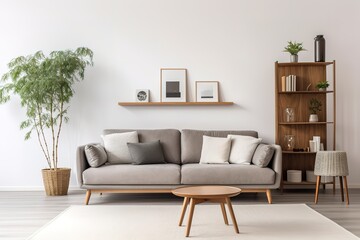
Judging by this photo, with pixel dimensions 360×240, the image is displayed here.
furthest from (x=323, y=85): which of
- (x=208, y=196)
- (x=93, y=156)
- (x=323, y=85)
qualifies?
(x=93, y=156)

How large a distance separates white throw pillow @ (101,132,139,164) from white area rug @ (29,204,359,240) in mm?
872

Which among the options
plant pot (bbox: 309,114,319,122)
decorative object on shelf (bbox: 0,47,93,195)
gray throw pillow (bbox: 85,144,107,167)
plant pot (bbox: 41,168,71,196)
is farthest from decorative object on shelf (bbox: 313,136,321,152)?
plant pot (bbox: 41,168,71,196)

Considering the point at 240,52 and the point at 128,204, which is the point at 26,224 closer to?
the point at 128,204

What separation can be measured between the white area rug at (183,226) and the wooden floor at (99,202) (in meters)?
0.17

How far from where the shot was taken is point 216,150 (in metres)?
5.88

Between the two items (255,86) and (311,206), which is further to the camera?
(255,86)

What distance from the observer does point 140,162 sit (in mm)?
5734

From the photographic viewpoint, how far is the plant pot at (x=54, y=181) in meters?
6.08

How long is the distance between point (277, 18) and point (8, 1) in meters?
3.74

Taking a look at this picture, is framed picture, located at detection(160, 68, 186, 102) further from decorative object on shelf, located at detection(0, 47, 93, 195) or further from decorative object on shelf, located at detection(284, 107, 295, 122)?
decorative object on shelf, located at detection(284, 107, 295, 122)

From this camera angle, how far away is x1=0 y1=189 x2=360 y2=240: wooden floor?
171 inches

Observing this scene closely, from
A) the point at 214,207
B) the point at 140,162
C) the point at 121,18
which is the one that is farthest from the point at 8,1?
the point at 214,207

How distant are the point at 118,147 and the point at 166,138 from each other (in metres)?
0.64

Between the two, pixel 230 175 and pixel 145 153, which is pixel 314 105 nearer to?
pixel 230 175
